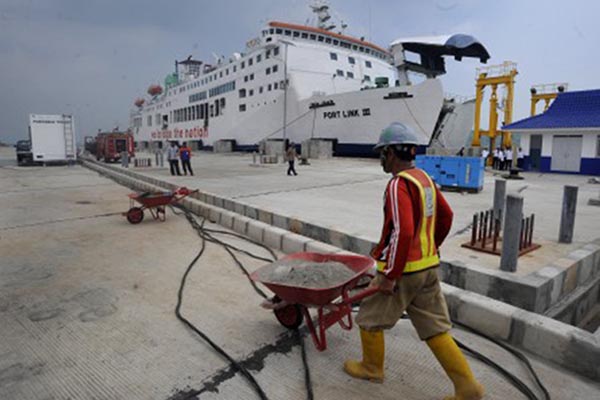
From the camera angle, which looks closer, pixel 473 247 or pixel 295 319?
pixel 295 319

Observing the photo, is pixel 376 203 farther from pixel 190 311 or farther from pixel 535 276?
pixel 190 311

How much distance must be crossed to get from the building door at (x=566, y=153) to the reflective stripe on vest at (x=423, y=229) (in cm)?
1895

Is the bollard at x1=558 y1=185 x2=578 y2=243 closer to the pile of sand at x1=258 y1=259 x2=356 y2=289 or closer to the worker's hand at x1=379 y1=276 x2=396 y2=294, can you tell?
the pile of sand at x1=258 y1=259 x2=356 y2=289

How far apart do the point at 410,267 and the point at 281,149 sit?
88.1 feet

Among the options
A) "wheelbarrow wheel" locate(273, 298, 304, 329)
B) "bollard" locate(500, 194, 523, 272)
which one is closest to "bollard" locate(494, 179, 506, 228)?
"bollard" locate(500, 194, 523, 272)

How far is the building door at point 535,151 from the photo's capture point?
18797mm

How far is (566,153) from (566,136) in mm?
799

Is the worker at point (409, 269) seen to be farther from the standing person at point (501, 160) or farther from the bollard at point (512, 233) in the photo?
the standing person at point (501, 160)

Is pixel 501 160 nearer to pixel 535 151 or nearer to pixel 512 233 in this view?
pixel 535 151

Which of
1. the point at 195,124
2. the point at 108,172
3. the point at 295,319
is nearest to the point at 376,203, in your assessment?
the point at 295,319

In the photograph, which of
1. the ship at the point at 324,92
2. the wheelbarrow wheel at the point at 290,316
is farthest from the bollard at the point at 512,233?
the ship at the point at 324,92

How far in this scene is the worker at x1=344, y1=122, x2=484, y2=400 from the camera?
2.19 metres

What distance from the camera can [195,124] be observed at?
43.5 m

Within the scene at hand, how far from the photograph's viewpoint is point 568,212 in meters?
4.90
